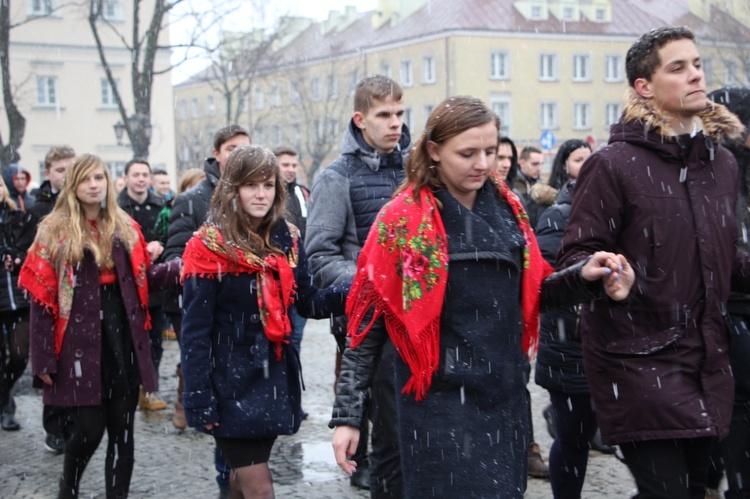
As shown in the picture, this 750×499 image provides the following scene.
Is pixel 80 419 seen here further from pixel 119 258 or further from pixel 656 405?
pixel 656 405

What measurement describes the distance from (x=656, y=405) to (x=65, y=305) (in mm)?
3225

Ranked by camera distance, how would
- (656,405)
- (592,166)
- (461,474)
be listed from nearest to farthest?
(461,474) → (656,405) → (592,166)

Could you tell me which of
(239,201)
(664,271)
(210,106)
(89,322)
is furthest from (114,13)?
(664,271)

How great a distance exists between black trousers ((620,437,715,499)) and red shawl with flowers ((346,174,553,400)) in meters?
0.61

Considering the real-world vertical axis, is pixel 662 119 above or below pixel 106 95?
below

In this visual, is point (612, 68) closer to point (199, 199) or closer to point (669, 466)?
point (199, 199)

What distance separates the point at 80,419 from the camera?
545 centimetres

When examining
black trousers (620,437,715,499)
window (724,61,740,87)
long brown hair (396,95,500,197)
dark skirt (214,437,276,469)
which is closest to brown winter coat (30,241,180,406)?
dark skirt (214,437,276,469)

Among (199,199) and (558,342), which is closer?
(558,342)

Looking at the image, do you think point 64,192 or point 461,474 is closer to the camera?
point 461,474

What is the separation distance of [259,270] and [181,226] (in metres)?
2.45

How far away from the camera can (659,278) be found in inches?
150

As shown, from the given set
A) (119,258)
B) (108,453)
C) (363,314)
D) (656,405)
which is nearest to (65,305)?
(119,258)

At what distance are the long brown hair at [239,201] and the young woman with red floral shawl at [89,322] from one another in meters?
0.99
